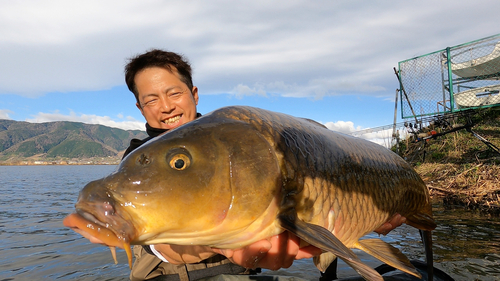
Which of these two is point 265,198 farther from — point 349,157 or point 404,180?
point 404,180

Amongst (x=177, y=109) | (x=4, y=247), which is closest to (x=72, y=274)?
(x=4, y=247)

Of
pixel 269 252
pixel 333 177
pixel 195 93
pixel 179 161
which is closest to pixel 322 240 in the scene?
pixel 269 252

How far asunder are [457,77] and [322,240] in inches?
383

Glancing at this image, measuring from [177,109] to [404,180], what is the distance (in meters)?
2.27

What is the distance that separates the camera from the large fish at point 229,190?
1167mm

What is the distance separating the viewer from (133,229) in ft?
3.71

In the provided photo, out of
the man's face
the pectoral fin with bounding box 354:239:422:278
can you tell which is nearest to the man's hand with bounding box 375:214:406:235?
the pectoral fin with bounding box 354:239:422:278

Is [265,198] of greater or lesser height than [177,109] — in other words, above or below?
below

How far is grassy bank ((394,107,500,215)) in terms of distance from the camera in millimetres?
7182

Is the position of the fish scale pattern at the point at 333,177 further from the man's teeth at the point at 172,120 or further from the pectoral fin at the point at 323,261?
the man's teeth at the point at 172,120

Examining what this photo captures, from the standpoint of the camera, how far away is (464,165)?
884 cm

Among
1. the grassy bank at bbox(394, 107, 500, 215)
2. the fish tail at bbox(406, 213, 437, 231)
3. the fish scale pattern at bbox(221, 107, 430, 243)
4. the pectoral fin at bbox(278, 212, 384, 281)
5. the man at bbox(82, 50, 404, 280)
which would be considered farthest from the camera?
the grassy bank at bbox(394, 107, 500, 215)

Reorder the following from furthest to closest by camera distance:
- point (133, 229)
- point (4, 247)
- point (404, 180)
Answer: point (4, 247)
point (404, 180)
point (133, 229)

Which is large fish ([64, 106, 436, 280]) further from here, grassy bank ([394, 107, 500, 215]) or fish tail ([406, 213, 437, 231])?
grassy bank ([394, 107, 500, 215])
